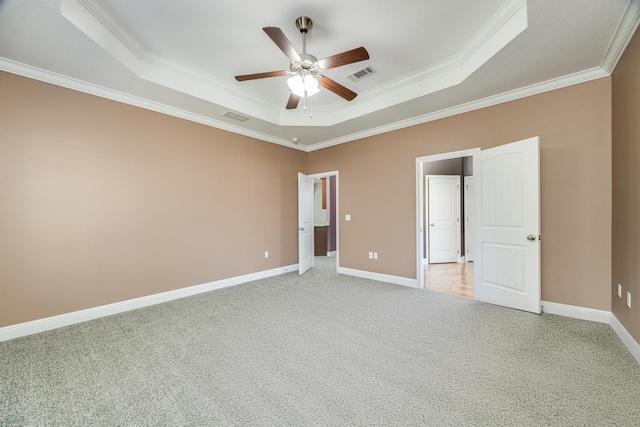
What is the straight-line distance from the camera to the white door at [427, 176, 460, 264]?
6.02 m

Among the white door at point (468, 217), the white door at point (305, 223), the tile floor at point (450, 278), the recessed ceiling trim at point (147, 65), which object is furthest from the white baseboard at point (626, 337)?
the recessed ceiling trim at point (147, 65)

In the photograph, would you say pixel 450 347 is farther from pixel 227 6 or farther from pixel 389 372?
pixel 227 6

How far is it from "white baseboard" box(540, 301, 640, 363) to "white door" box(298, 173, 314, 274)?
12.3 ft

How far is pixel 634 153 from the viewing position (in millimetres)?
2111

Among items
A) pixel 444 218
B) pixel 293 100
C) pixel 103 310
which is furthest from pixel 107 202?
pixel 444 218

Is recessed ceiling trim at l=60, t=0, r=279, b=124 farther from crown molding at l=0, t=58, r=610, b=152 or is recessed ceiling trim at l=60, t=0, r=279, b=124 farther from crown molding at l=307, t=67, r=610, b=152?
crown molding at l=307, t=67, r=610, b=152

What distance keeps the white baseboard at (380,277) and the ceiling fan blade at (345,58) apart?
11.1 feet

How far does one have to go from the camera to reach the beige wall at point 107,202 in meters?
2.57

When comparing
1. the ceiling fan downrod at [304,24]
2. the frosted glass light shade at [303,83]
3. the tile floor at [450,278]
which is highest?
the ceiling fan downrod at [304,24]

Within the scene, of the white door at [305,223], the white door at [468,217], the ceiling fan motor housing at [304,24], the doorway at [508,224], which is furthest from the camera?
the white door at [468,217]

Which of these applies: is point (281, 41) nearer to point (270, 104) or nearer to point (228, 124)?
point (270, 104)

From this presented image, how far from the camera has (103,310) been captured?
9.84 ft

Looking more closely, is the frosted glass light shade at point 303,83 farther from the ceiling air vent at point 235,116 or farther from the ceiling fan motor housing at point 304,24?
the ceiling air vent at point 235,116

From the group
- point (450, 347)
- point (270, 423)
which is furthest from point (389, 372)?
point (270, 423)
